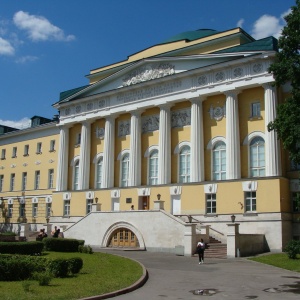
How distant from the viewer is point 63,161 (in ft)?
159

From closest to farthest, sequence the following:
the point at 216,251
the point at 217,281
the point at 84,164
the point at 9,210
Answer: the point at 217,281
the point at 216,251
the point at 84,164
the point at 9,210

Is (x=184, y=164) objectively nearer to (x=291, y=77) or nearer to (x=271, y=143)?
(x=271, y=143)

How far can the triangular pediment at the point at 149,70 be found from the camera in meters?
38.3

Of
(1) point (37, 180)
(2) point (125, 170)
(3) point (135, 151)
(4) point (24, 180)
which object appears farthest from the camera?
(4) point (24, 180)

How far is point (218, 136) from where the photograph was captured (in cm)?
3803

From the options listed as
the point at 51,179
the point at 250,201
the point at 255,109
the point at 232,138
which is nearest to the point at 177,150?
the point at 232,138

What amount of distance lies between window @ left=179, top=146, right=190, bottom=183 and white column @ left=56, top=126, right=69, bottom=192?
14384mm

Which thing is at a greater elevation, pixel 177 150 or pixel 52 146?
pixel 52 146

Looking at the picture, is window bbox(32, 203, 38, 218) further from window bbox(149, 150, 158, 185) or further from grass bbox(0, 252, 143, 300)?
grass bbox(0, 252, 143, 300)

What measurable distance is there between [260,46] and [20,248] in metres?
23.5

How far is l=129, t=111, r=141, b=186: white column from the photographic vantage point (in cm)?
4212

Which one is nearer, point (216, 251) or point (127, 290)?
point (127, 290)

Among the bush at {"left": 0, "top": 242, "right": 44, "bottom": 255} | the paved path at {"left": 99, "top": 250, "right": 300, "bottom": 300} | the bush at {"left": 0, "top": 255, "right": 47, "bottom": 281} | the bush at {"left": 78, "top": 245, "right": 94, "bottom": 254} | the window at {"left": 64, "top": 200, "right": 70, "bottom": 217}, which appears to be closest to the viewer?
the paved path at {"left": 99, "top": 250, "right": 300, "bottom": 300}

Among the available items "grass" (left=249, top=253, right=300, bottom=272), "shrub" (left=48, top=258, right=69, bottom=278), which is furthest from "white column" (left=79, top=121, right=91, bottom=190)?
"shrub" (left=48, top=258, right=69, bottom=278)
